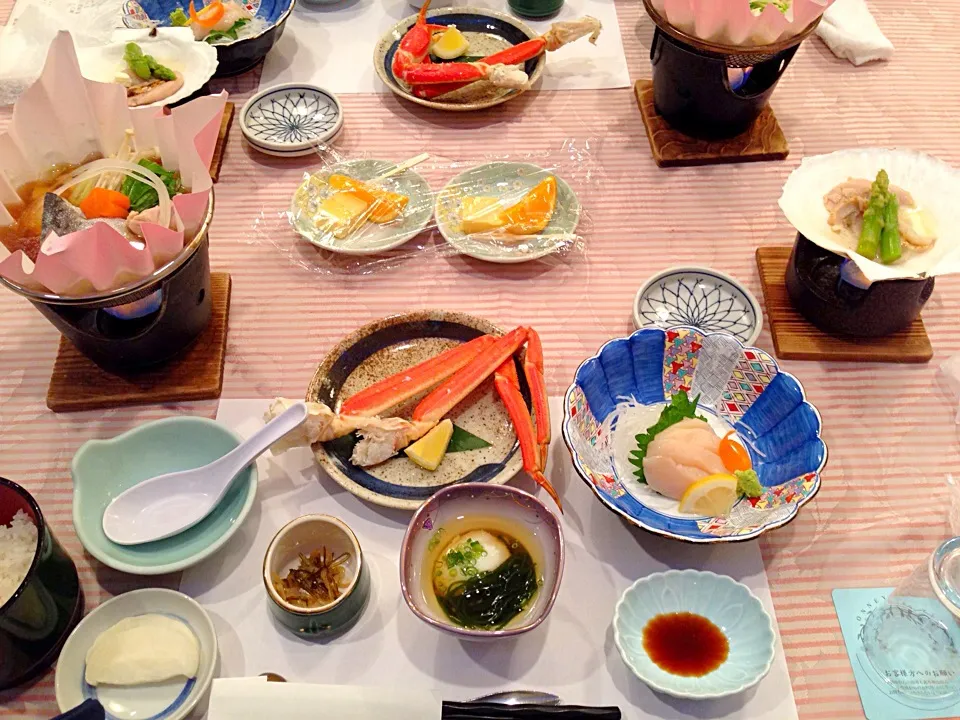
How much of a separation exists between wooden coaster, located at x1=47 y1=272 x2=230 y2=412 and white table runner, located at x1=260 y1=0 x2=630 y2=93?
0.99 meters

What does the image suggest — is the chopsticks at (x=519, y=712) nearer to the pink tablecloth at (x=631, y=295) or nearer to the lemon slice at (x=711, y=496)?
the pink tablecloth at (x=631, y=295)

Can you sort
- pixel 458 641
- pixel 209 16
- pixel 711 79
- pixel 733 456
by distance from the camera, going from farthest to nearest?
pixel 209 16, pixel 711 79, pixel 733 456, pixel 458 641

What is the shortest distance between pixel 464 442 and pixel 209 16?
1480mm

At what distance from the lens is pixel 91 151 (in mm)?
1560

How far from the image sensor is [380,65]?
216 cm

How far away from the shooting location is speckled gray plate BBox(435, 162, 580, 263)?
1760 mm

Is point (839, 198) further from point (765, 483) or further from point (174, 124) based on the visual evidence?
point (174, 124)

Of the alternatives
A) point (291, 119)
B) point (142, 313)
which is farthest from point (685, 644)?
point (291, 119)

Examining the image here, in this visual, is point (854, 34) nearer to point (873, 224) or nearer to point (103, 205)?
point (873, 224)

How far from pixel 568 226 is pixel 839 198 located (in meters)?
0.58

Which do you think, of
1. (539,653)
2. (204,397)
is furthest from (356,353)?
(539,653)

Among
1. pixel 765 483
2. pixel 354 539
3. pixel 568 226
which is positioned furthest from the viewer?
pixel 568 226

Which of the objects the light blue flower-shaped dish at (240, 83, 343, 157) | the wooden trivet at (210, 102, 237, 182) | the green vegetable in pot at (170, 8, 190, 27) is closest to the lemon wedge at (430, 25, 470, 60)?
the light blue flower-shaped dish at (240, 83, 343, 157)

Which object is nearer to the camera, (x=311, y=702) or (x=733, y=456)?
(x=311, y=702)
